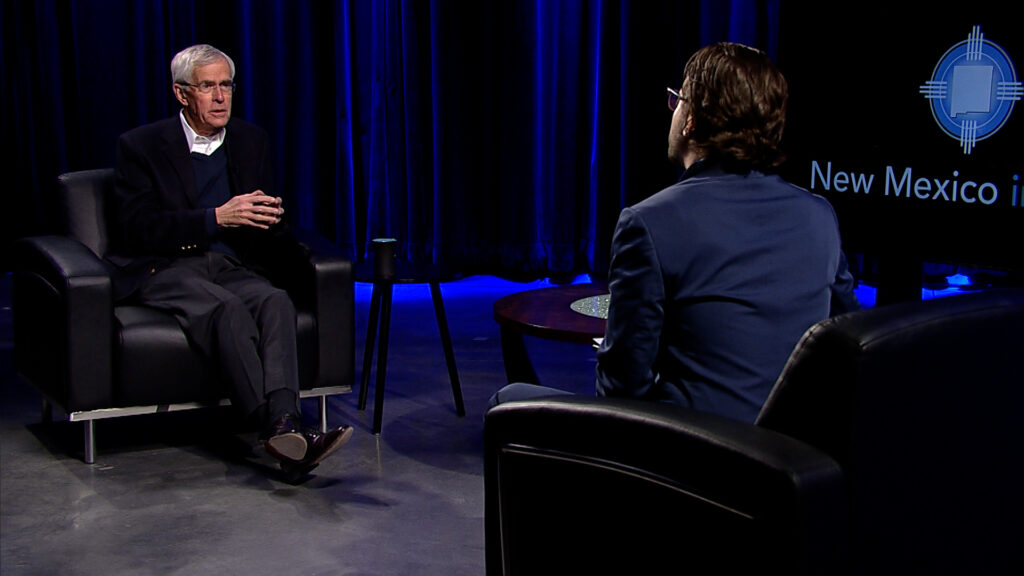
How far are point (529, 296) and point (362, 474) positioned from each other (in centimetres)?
71

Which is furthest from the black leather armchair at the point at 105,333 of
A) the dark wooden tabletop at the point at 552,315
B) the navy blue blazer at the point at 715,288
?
the navy blue blazer at the point at 715,288

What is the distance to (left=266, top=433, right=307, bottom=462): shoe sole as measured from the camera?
116 inches

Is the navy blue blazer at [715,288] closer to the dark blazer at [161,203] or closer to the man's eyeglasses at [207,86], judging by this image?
the dark blazer at [161,203]

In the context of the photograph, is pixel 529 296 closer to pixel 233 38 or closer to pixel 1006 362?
pixel 1006 362

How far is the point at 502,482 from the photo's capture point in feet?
5.76

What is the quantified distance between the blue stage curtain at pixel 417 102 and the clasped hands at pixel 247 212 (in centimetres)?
236

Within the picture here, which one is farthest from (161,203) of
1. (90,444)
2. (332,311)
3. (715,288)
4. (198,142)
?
(715,288)

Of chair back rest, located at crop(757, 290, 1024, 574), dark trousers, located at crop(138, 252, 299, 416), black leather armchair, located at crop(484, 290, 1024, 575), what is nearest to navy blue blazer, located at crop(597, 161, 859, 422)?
black leather armchair, located at crop(484, 290, 1024, 575)

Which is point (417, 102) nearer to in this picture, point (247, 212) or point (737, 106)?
point (247, 212)

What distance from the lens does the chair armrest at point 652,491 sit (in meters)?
1.35

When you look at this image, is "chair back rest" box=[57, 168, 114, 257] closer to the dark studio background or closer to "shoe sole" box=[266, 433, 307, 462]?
"shoe sole" box=[266, 433, 307, 462]

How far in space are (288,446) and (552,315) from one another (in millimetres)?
751

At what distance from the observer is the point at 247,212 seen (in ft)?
10.9

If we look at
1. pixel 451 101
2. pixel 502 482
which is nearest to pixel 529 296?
pixel 502 482
